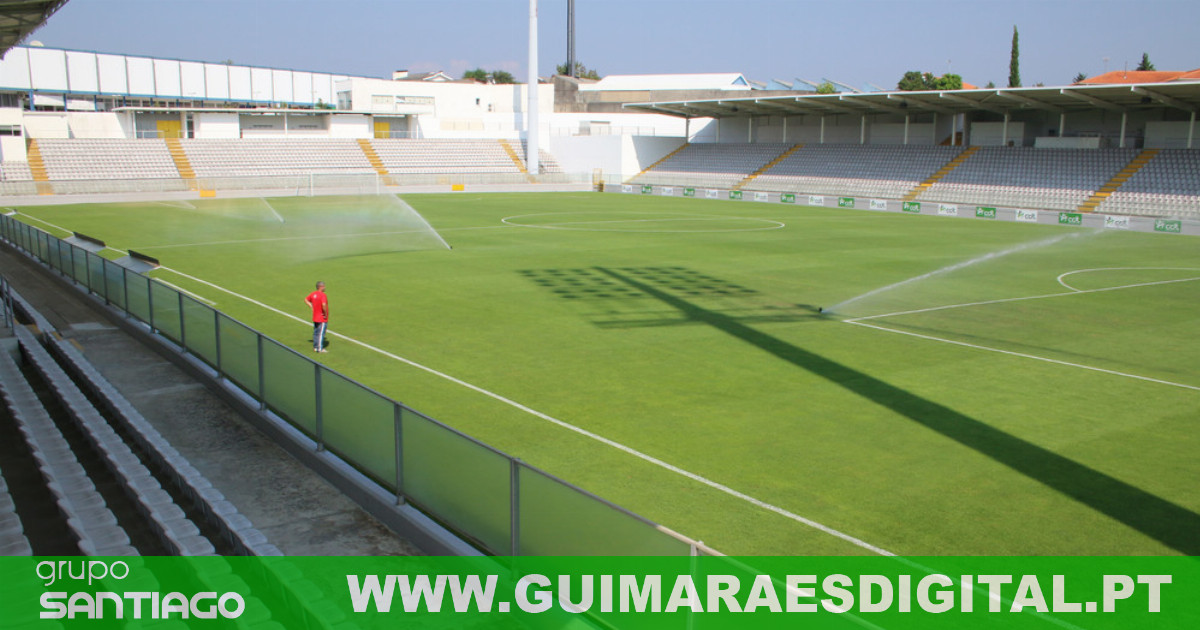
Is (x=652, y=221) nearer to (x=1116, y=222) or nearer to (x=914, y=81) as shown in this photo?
(x=1116, y=222)

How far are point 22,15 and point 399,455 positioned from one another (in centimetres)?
1429

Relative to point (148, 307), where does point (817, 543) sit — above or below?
below

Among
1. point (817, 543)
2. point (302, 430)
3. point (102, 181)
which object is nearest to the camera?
point (817, 543)

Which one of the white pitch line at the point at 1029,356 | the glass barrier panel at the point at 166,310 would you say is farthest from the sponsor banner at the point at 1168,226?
the glass barrier panel at the point at 166,310

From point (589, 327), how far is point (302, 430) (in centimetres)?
982

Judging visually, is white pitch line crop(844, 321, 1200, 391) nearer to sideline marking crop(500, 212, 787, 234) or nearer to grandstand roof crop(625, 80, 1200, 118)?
sideline marking crop(500, 212, 787, 234)

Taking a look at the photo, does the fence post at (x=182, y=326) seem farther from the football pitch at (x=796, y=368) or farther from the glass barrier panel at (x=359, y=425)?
the glass barrier panel at (x=359, y=425)

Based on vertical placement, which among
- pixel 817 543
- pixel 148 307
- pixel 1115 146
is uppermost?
pixel 1115 146

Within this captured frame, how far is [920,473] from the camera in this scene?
1195 centimetres

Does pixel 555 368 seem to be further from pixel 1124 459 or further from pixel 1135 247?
pixel 1135 247

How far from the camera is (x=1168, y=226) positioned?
4700 centimetres

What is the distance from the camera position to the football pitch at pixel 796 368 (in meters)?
10.9

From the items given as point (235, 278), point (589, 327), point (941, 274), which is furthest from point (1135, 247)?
point (235, 278)

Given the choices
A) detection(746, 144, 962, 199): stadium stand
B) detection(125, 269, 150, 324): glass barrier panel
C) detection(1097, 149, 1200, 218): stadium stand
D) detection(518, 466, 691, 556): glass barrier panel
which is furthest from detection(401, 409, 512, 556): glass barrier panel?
detection(746, 144, 962, 199): stadium stand
